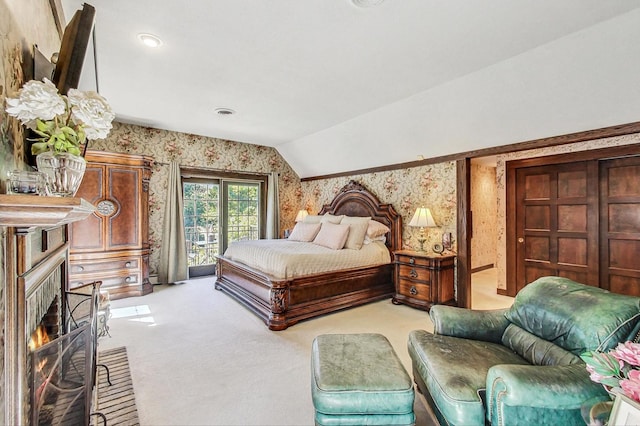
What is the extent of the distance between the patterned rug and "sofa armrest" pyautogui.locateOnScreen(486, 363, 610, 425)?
80.9 inches

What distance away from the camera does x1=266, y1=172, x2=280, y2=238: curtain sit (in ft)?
20.8

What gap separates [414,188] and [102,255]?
4697 millimetres

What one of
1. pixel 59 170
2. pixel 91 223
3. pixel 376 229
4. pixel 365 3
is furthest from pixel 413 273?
pixel 91 223

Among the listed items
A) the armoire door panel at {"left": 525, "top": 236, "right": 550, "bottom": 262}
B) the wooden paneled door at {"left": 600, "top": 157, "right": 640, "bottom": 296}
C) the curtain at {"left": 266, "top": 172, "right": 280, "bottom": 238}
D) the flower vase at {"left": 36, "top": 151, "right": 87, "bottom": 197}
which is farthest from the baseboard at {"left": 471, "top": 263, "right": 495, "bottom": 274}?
the flower vase at {"left": 36, "top": 151, "right": 87, "bottom": 197}

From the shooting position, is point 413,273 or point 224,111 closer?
point 413,273

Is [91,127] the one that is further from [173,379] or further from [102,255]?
[102,255]

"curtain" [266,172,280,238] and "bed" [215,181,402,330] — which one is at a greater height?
"curtain" [266,172,280,238]

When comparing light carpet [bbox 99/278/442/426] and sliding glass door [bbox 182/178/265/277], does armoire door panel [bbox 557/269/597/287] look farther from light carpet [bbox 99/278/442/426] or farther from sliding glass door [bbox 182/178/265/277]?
sliding glass door [bbox 182/178/265/277]

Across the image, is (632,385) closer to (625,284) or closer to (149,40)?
(149,40)

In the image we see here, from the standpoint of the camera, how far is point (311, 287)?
144 inches

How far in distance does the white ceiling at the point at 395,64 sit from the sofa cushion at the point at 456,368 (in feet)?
7.39

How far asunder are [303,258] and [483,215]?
16.4 feet

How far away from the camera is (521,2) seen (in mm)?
1969

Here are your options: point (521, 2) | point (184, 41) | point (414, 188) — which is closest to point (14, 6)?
point (184, 41)
